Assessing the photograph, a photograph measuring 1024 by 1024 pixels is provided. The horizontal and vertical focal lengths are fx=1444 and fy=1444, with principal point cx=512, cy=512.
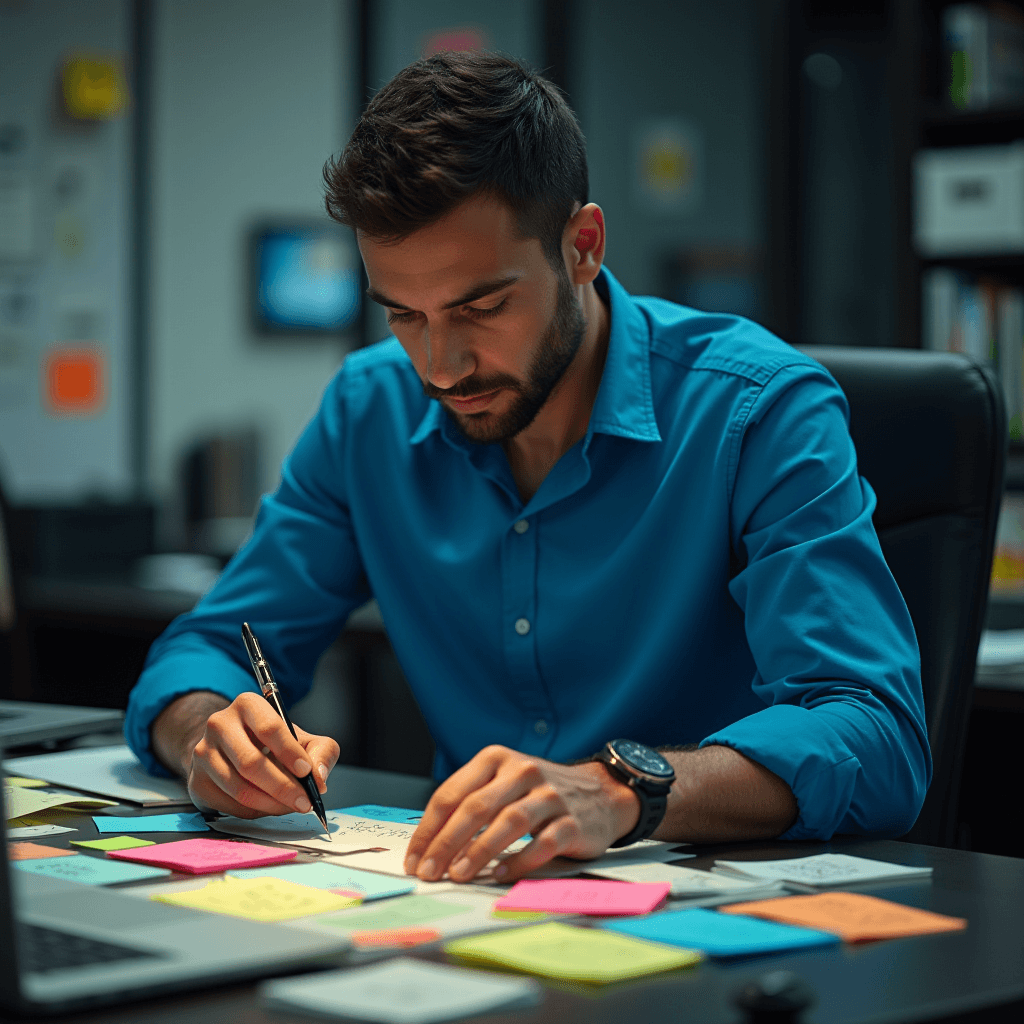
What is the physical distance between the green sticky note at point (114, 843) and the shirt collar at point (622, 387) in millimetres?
627

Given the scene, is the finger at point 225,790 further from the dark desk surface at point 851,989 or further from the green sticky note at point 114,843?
the dark desk surface at point 851,989

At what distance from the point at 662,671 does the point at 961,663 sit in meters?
0.29

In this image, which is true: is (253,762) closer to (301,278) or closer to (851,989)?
(851,989)

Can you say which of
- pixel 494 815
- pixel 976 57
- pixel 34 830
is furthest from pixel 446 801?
pixel 976 57

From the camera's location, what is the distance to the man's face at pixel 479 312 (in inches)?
52.8

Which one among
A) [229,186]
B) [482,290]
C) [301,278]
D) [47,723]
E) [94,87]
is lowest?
[47,723]

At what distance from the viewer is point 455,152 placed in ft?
4.34

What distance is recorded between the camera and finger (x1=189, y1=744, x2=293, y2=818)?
1153 mm

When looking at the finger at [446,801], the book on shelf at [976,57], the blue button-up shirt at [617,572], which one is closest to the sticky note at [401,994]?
the finger at [446,801]

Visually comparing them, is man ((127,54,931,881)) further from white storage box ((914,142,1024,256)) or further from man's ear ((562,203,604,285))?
white storage box ((914,142,1024,256))

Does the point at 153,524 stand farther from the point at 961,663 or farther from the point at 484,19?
the point at 961,663

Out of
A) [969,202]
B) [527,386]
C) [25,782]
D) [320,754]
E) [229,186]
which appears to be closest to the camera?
[320,754]

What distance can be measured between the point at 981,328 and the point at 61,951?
292 cm

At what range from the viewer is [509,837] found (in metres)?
0.97
